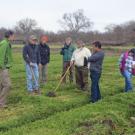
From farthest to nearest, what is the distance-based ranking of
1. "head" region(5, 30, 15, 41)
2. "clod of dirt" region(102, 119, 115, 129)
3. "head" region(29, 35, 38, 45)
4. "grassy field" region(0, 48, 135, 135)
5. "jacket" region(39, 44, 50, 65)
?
"jacket" region(39, 44, 50, 65)
"head" region(29, 35, 38, 45)
"head" region(5, 30, 15, 41)
"clod of dirt" region(102, 119, 115, 129)
"grassy field" region(0, 48, 135, 135)

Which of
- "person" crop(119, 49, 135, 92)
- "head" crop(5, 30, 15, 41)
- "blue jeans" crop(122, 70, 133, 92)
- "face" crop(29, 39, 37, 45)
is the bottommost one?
"blue jeans" crop(122, 70, 133, 92)

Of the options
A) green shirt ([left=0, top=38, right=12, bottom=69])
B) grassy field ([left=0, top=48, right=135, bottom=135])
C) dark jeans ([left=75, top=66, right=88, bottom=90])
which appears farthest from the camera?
dark jeans ([left=75, top=66, right=88, bottom=90])

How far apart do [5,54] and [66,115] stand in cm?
295

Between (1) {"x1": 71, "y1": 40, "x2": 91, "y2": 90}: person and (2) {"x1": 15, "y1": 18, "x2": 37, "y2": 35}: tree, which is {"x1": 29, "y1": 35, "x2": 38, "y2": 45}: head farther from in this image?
(2) {"x1": 15, "y1": 18, "x2": 37, "y2": 35}: tree

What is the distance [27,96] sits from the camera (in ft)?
48.0

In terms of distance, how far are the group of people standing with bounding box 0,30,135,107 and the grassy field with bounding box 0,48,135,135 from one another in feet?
1.51

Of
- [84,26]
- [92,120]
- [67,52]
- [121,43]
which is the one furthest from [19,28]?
[92,120]

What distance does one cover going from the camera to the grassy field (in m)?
10.2

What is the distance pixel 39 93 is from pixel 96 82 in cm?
216

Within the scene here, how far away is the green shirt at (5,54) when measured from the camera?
43.2 feet

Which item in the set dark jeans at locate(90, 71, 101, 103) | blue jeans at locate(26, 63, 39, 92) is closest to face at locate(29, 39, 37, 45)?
blue jeans at locate(26, 63, 39, 92)

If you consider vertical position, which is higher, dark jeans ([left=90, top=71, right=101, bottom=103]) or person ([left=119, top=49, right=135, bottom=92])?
person ([left=119, top=49, right=135, bottom=92])

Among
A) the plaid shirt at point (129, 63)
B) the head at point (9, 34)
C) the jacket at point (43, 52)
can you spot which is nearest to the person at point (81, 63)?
the plaid shirt at point (129, 63)

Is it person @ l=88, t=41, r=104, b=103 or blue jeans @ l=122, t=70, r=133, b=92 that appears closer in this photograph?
person @ l=88, t=41, r=104, b=103
